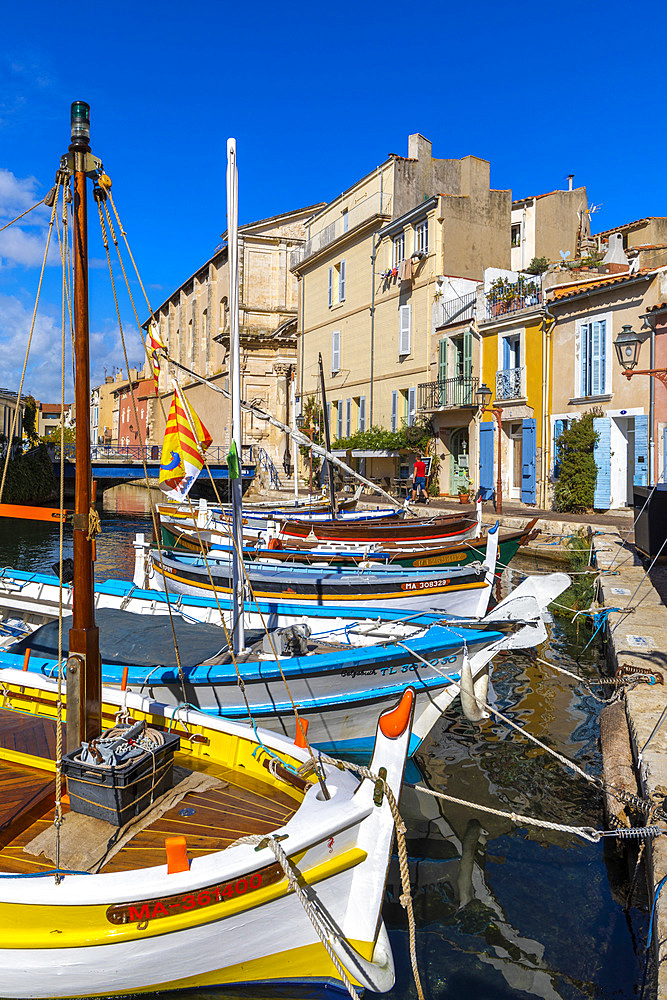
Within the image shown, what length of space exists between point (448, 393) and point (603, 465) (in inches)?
316

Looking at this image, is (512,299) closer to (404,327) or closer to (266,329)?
(404,327)

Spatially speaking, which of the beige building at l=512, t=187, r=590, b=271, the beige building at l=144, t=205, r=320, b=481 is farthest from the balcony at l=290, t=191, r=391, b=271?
the beige building at l=512, t=187, r=590, b=271

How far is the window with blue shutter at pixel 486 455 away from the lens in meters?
25.0

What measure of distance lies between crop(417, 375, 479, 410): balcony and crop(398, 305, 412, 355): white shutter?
200 cm

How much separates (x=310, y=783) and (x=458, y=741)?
408cm

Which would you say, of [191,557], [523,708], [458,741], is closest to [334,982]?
[458,741]

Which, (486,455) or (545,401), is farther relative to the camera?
(486,455)

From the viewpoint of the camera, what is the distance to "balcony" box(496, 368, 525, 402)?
2394 cm

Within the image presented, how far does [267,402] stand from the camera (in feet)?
147

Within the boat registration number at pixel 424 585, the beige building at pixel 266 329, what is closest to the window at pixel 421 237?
the beige building at pixel 266 329

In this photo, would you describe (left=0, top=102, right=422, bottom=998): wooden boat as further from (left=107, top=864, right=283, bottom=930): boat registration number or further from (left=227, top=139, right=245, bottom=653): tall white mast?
(left=227, top=139, right=245, bottom=653): tall white mast

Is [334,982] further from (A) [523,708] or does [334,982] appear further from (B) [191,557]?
(B) [191,557]

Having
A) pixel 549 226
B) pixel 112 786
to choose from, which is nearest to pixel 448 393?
pixel 549 226

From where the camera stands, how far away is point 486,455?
2519 centimetres
